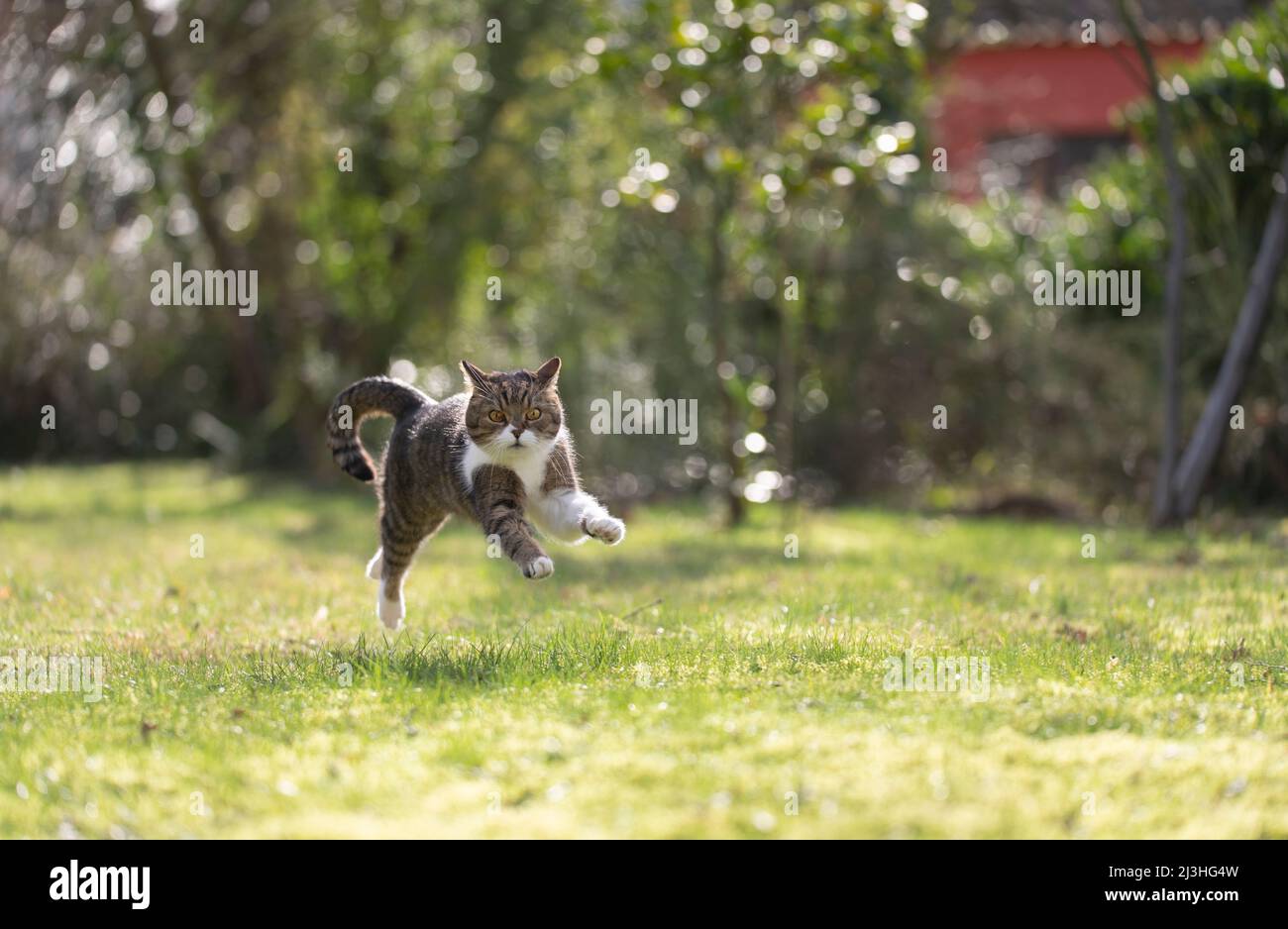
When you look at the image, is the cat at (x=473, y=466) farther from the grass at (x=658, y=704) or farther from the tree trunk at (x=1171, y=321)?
the tree trunk at (x=1171, y=321)

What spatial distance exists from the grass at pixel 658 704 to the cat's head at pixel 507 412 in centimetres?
85

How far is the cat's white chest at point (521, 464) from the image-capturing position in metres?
5.79

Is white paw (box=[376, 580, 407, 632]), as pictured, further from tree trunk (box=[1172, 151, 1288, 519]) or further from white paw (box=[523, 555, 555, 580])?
tree trunk (box=[1172, 151, 1288, 519])

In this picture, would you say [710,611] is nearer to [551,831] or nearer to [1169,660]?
[1169,660]

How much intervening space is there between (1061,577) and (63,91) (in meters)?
9.52

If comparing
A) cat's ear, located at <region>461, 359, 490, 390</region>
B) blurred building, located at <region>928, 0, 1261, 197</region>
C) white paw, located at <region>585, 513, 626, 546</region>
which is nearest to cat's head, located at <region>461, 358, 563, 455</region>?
cat's ear, located at <region>461, 359, 490, 390</region>

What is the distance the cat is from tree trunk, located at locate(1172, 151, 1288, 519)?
5773mm

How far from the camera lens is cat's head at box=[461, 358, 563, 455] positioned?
5.71 m

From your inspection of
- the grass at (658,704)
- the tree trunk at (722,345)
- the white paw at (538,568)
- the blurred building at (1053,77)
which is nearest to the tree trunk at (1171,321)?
the grass at (658,704)

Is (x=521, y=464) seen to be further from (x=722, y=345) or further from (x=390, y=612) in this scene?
(x=722, y=345)

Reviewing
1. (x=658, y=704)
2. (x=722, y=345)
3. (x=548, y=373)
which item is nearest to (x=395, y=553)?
(x=548, y=373)

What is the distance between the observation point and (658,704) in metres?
4.69

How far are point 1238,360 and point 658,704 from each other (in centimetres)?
705

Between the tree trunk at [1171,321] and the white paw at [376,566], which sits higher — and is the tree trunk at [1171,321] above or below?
above
